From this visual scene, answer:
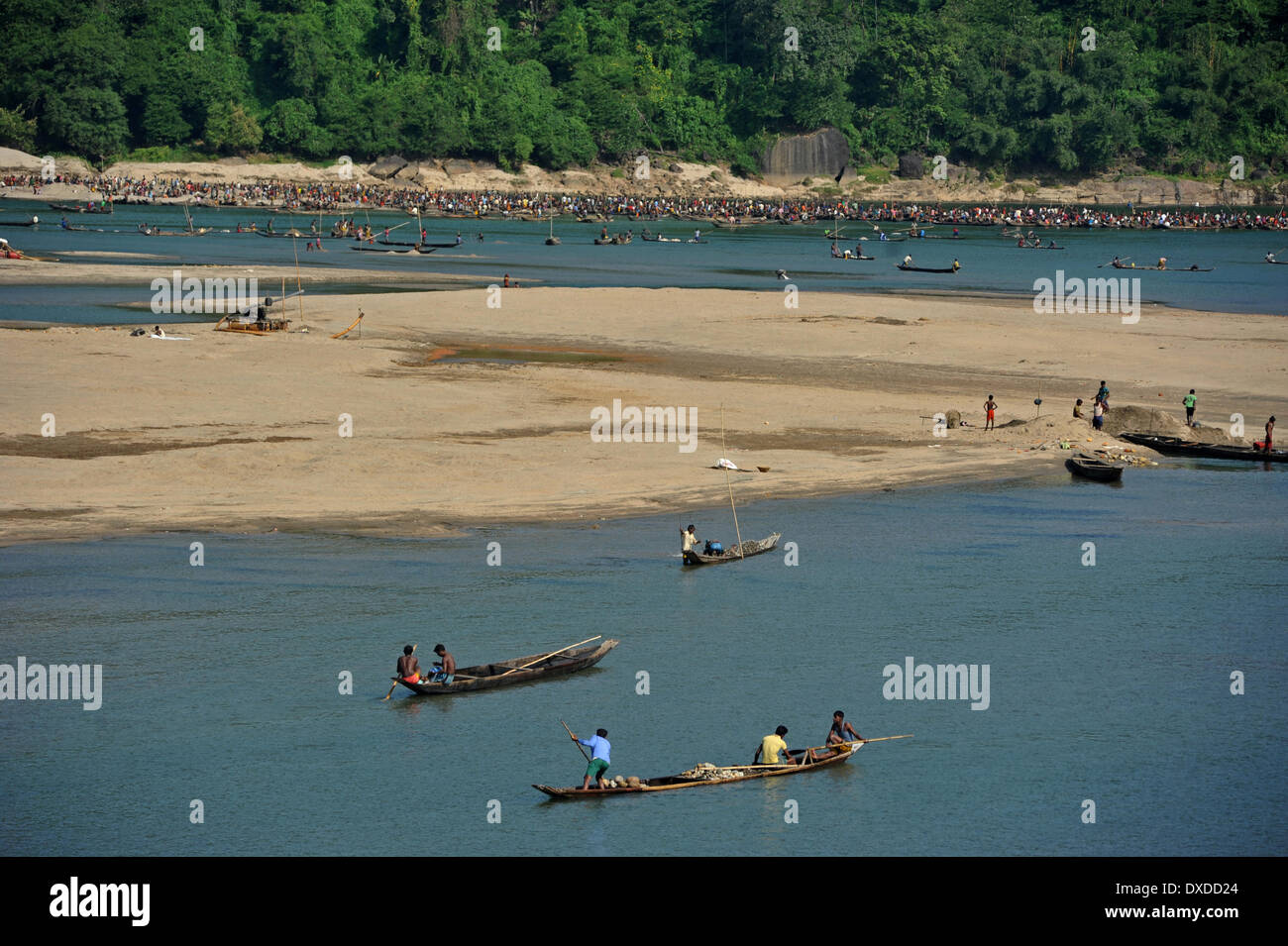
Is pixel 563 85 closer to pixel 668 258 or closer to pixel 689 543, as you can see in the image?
pixel 668 258

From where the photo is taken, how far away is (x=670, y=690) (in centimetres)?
2944

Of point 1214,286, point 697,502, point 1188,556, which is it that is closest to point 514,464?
point 697,502

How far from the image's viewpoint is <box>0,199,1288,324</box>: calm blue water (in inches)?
3546

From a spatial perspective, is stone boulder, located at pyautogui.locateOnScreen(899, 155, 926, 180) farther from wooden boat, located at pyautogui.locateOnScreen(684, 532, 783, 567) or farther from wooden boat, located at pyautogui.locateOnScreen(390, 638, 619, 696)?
wooden boat, located at pyautogui.locateOnScreen(390, 638, 619, 696)

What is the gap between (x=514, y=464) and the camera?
143ft

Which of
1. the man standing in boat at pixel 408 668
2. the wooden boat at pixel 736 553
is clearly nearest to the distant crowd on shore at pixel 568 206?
the wooden boat at pixel 736 553

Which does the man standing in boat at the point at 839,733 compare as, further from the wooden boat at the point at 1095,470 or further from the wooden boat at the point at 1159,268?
the wooden boat at the point at 1159,268

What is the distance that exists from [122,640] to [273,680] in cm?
378

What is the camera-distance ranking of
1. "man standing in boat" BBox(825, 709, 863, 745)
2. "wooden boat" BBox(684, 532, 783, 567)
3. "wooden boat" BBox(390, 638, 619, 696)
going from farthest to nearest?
"wooden boat" BBox(684, 532, 783, 567) → "wooden boat" BBox(390, 638, 619, 696) → "man standing in boat" BBox(825, 709, 863, 745)

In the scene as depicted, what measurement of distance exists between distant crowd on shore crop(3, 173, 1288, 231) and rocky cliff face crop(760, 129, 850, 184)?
12347 mm

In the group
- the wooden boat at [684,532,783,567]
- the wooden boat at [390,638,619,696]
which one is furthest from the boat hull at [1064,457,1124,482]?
the wooden boat at [390,638,619,696]
